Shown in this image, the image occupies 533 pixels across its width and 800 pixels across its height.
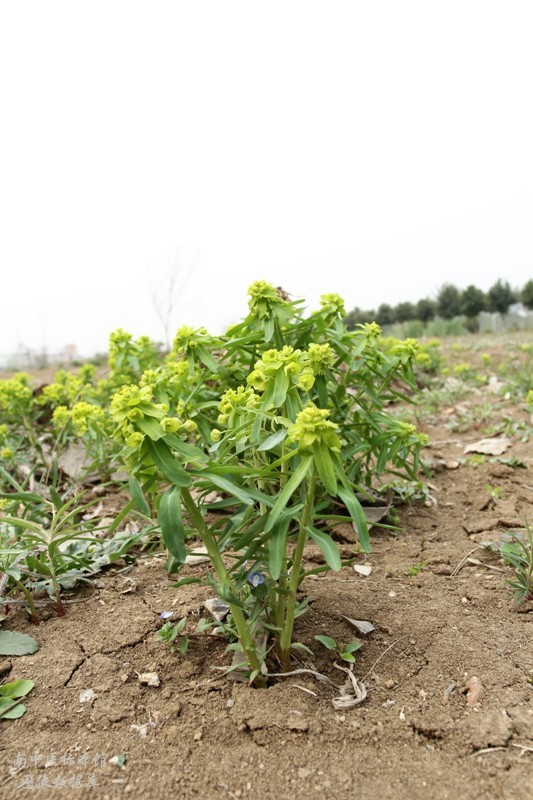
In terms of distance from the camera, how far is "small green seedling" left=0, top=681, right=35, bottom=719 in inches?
60.8

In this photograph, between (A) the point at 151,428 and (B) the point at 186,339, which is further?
(B) the point at 186,339

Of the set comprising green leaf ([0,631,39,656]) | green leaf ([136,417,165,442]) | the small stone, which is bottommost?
the small stone

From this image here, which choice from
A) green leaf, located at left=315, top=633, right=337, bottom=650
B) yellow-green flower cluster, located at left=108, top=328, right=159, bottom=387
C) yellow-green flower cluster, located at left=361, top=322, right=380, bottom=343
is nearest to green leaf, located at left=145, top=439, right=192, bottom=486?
green leaf, located at left=315, top=633, right=337, bottom=650

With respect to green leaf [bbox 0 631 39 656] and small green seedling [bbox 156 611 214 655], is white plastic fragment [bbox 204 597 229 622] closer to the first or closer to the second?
small green seedling [bbox 156 611 214 655]

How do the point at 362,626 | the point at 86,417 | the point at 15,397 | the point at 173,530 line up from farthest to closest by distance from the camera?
the point at 15,397
the point at 86,417
the point at 362,626
the point at 173,530

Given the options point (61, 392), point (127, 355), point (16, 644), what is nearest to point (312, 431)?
point (16, 644)

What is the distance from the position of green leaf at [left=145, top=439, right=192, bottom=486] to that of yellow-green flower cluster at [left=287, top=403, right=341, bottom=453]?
0.28 m

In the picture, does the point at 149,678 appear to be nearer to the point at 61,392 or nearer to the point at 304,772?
the point at 304,772

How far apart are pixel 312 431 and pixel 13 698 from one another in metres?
1.21

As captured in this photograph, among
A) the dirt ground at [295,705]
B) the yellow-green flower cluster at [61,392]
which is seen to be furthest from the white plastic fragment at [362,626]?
the yellow-green flower cluster at [61,392]

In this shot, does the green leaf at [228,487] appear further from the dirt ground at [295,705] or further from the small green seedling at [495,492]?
the small green seedling at [495,492]

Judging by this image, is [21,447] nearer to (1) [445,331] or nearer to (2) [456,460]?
(2) [456,460]

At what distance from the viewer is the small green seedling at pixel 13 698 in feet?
5.07

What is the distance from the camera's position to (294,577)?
152 centimetres
